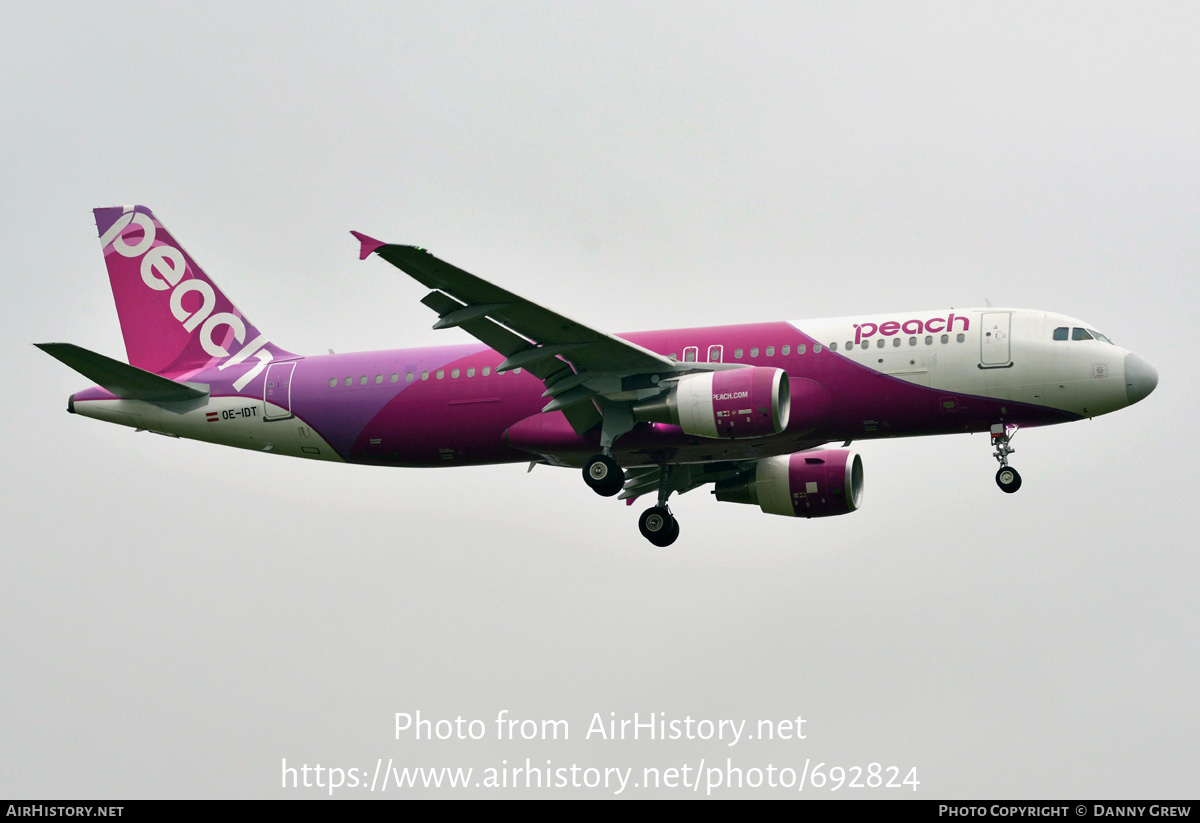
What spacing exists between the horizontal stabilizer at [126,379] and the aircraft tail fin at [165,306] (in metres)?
1.64

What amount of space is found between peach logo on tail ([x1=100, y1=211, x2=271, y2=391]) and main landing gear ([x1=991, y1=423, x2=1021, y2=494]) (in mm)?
20343

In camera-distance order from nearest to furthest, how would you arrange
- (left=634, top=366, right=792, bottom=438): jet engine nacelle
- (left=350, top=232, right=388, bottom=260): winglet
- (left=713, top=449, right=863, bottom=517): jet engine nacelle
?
(left=350, top=232, right=388, bottom=260): winglet, (left=634, top=366, right=792, bottom=438): jet engine nacelle, (left=713, top=449, right=863, bottom=517): jet engine nacelle

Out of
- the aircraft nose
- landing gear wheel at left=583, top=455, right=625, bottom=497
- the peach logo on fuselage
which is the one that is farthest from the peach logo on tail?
the aircraft nose

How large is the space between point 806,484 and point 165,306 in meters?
19.7

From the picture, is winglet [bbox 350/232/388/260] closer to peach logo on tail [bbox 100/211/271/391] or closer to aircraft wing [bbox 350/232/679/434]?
aircraft wing [bbox 350/232/679/434]

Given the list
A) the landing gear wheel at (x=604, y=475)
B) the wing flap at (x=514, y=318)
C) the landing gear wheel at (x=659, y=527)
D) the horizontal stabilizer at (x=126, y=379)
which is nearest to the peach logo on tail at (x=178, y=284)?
the horizontal stabilizer at (x=126, y=379)

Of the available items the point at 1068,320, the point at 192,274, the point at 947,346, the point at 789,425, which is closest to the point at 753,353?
the point at 789,425

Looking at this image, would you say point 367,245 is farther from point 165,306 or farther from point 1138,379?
point 1138,379

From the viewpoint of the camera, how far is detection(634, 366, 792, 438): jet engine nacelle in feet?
112

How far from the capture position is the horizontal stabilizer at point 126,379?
37806 millimetres

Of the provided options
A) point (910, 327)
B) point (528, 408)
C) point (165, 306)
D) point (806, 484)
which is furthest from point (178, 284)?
point (910, 327)

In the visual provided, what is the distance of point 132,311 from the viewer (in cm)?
4406

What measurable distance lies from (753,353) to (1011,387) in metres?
6.28

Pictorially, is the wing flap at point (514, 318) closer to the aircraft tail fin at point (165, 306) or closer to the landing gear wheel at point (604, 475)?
the landing gear wheel at point (604, 475)
